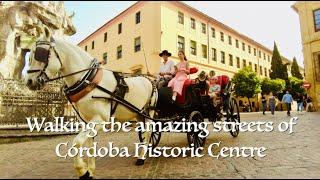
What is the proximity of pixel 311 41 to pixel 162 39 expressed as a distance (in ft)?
45.8

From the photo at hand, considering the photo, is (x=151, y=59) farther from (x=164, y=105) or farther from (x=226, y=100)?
(x=164, y=105)

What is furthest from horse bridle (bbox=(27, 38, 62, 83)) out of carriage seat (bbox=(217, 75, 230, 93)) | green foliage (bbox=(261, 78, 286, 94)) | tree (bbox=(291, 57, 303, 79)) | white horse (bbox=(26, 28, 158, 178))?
tree (bbox=(291, 57, 303, 79))

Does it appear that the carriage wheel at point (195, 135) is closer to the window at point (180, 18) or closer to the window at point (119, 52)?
the window at point (180, 18)

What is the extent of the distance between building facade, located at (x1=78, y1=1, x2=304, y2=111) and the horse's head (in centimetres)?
1776

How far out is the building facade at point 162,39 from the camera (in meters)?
26.8

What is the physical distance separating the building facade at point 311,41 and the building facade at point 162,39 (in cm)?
991

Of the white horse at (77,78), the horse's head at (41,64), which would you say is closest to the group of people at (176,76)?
the white horse at (77,78)

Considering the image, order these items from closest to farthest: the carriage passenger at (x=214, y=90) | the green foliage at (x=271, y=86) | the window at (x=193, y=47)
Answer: the carriage passenger at (x=214, y=90), the window at (x=193, y=47), the green foliage at (x=271, y=86)

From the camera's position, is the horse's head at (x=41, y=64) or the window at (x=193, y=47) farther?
the window at (x=193, y=47)

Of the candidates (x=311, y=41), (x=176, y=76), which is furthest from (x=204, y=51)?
(x=176, y=76)

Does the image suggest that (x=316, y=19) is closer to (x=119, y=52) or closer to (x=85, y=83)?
(x=119, y=52)

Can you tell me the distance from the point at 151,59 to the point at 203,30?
9.89 metres

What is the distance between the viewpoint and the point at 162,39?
26469mm

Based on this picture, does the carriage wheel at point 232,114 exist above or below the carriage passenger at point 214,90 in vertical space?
below
